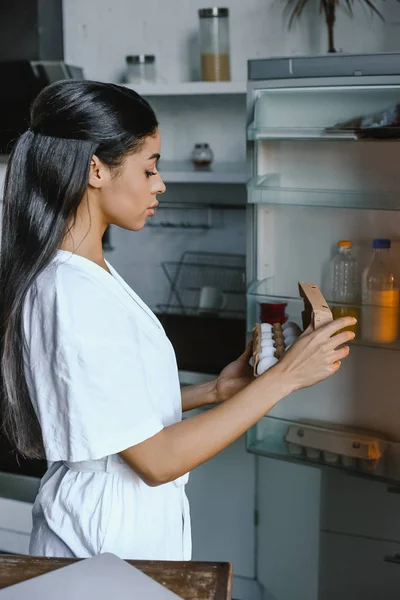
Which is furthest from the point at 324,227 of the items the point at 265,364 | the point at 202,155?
the point at 265,364

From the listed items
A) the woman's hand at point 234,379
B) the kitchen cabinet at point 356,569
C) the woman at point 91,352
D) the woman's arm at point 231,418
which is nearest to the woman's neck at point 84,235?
the woman at point 91,352

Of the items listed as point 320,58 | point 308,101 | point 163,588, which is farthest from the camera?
point 308,101

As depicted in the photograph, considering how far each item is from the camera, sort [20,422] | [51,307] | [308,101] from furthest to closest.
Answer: [308,101]
[20,422]
[51,307]

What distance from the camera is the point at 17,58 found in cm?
278

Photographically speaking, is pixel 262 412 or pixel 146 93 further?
pixel 146 93

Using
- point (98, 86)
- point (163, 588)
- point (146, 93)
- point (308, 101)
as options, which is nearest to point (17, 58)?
point (146, 93)

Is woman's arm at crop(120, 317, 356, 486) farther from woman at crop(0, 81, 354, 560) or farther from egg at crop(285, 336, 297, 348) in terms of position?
egg at crop(285, 336, 297, 348)

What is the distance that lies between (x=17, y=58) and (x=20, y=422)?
6.07 ft

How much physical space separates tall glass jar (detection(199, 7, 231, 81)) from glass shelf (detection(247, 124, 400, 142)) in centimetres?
63

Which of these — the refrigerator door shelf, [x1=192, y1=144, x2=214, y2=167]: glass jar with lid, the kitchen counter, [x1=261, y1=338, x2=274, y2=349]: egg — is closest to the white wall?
[x1=192, y1=144, x2=214, y2=167]: glass jar with lid

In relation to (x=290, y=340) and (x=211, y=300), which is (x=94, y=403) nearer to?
(x=290, y=340)

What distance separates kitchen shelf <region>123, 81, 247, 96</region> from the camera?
2.64 meters

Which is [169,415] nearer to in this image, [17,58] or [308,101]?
[308,101]

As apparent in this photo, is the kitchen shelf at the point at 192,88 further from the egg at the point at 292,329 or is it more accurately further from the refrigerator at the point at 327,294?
the egg at the point at 292,329
